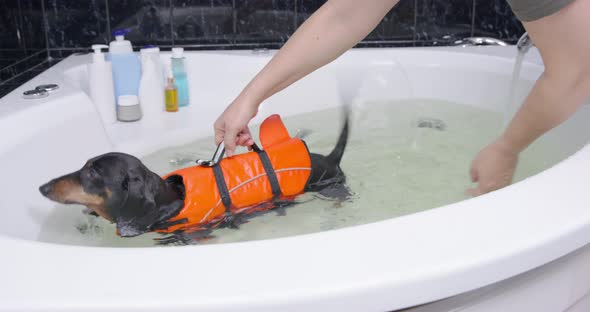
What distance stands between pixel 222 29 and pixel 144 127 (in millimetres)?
800

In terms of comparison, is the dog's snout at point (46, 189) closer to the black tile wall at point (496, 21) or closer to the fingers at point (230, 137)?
the fingers at point (230, 137)

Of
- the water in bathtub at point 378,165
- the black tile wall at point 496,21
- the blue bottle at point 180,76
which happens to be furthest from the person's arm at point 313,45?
the black tile wall at point 496,21

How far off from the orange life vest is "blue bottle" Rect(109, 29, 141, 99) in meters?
0.81

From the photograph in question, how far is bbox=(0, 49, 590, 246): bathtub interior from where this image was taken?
1.56 metres

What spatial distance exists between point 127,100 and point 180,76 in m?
0.29

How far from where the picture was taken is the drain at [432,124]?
7.49 ft

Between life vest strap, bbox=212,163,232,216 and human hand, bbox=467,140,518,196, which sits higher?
human hand, bbox=467,140,518,196

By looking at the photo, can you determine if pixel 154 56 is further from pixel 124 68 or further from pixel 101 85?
pixel 101 85

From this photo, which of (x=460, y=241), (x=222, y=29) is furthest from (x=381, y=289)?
(x=222, y=29)

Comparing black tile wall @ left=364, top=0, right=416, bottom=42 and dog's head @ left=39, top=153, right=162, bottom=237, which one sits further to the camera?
black tile wall @ left=364, top=0, right=416, bottom=42

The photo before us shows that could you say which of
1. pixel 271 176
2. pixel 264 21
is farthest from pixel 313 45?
pixel 264 21

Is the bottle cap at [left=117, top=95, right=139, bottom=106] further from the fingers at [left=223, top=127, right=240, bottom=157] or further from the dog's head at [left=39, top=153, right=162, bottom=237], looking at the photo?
the fingers at [left=223, top=127, right=240, bottom=157]

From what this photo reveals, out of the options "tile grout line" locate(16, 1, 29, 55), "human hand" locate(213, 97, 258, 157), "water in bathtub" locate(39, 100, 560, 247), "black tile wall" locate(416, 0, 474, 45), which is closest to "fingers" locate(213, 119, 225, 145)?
"human hand" locate(213, 97, 258, 157)

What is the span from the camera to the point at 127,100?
7.25 ft
